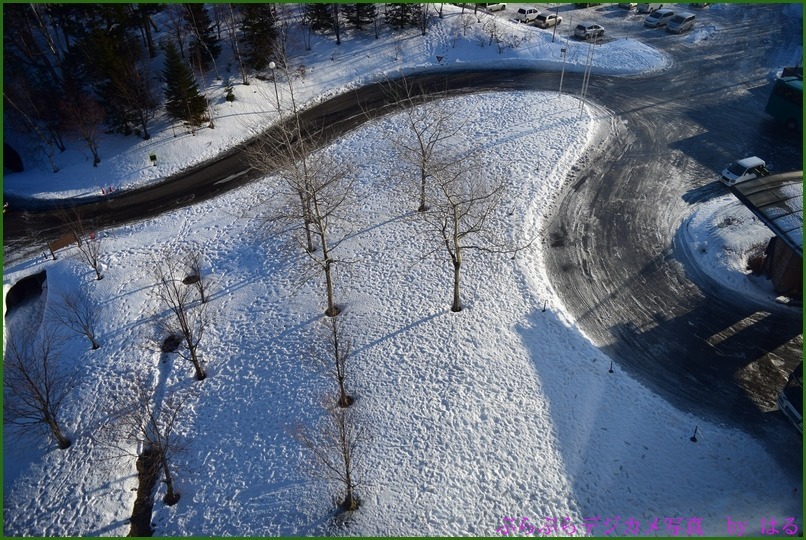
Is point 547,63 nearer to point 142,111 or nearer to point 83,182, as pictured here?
point 142,111

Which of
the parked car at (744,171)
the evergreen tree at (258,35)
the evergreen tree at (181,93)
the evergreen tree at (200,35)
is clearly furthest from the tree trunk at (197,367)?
the parked car at (744,171)

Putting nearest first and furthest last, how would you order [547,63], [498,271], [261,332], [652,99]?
[261,332]
[498,271]
[652,99]
[547,63]

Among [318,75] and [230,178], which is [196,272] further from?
[318,75]

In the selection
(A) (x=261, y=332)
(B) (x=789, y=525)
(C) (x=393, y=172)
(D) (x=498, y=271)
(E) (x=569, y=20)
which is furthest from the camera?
(E) (x=569, y=20)

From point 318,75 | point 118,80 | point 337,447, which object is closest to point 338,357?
point 337,447

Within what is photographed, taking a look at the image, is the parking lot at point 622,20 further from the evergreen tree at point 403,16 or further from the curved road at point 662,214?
the evergreen tree at point 403,16

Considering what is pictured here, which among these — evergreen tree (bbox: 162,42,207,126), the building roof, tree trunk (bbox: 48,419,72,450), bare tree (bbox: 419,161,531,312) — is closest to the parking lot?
bare tree (bbox: 419,161,531,312)

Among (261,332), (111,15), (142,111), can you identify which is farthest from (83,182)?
(261,332)
